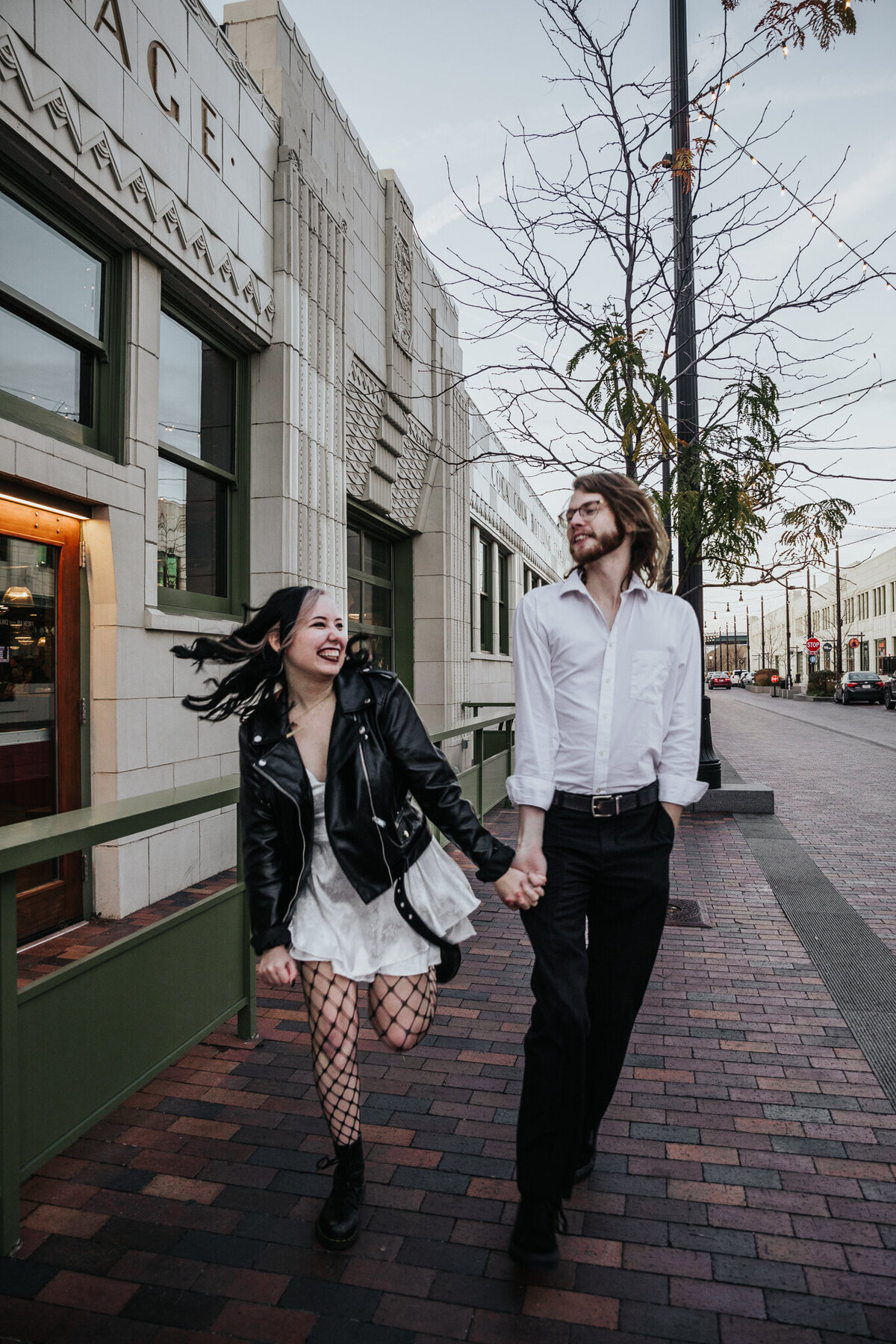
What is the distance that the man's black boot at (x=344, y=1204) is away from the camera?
8.18 feet

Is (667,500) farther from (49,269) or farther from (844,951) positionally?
(49,269)

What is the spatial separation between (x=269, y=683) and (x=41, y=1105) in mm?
1356

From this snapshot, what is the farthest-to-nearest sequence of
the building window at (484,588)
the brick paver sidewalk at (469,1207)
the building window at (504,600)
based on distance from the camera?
the building window at (504,600) → the building window at (484,588) → the brick paver sidewalk at (469,1207)

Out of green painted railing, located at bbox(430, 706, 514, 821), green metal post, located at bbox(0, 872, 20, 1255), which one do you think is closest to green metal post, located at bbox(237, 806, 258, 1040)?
green metal post, located at bbox(0, 872, 20, 1255)

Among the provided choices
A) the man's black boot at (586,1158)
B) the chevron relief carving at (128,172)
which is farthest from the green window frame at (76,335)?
the man's black boot at (586,1158)

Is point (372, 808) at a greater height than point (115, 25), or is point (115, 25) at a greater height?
point (115, 25)

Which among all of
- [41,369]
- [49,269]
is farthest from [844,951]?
[49,269]

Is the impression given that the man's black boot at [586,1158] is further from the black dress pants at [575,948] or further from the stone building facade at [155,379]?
the stone building facade at [155,379]

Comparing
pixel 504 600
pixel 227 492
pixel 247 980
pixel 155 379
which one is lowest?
pixel 247 980

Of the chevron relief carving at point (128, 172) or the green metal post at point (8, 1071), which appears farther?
the chevron relief carving at point (128, 172)

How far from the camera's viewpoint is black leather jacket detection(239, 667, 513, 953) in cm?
251

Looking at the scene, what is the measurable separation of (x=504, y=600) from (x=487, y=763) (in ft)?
33.4

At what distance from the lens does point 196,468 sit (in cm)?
676

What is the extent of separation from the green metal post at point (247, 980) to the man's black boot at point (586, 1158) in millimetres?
1562
